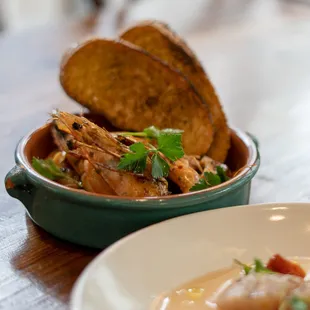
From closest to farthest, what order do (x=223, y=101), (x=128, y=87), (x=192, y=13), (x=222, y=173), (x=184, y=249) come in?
1. (x=184, y=249)
2. (x=222, y=173)
3. (x=128, y=87)
4. (x=223, y=101)
5. (x=192, y=13)

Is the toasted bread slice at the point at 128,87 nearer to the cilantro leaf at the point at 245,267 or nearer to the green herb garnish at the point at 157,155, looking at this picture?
the green herb garnish at the point at 157,155

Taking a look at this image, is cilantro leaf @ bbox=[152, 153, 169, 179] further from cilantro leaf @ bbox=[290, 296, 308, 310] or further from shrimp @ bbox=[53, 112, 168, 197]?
cilantro leaf @ bbox=[290, 296, 308, 310]

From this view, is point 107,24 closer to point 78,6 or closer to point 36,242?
point 36,242

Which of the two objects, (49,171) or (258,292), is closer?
(258,292)

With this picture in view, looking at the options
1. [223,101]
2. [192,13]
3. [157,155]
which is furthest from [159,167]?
[192,13]

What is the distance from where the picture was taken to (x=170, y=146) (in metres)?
0.81

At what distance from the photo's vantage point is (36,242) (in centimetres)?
82

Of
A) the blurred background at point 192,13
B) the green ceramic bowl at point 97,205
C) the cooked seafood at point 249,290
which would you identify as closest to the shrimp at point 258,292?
the cooked seafood at point 249,290

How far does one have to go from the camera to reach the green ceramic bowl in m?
0.74

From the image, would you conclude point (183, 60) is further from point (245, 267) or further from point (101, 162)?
point (245, 267)

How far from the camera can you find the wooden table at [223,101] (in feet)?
2.47

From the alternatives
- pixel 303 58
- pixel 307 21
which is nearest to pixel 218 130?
pixel 303 58

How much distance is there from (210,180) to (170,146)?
0.22 feet

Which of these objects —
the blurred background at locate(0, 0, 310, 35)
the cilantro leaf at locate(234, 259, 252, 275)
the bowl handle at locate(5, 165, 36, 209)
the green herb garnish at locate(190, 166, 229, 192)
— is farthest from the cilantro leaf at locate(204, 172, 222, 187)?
the blurred background at locate(0, 0, 310, 35)
